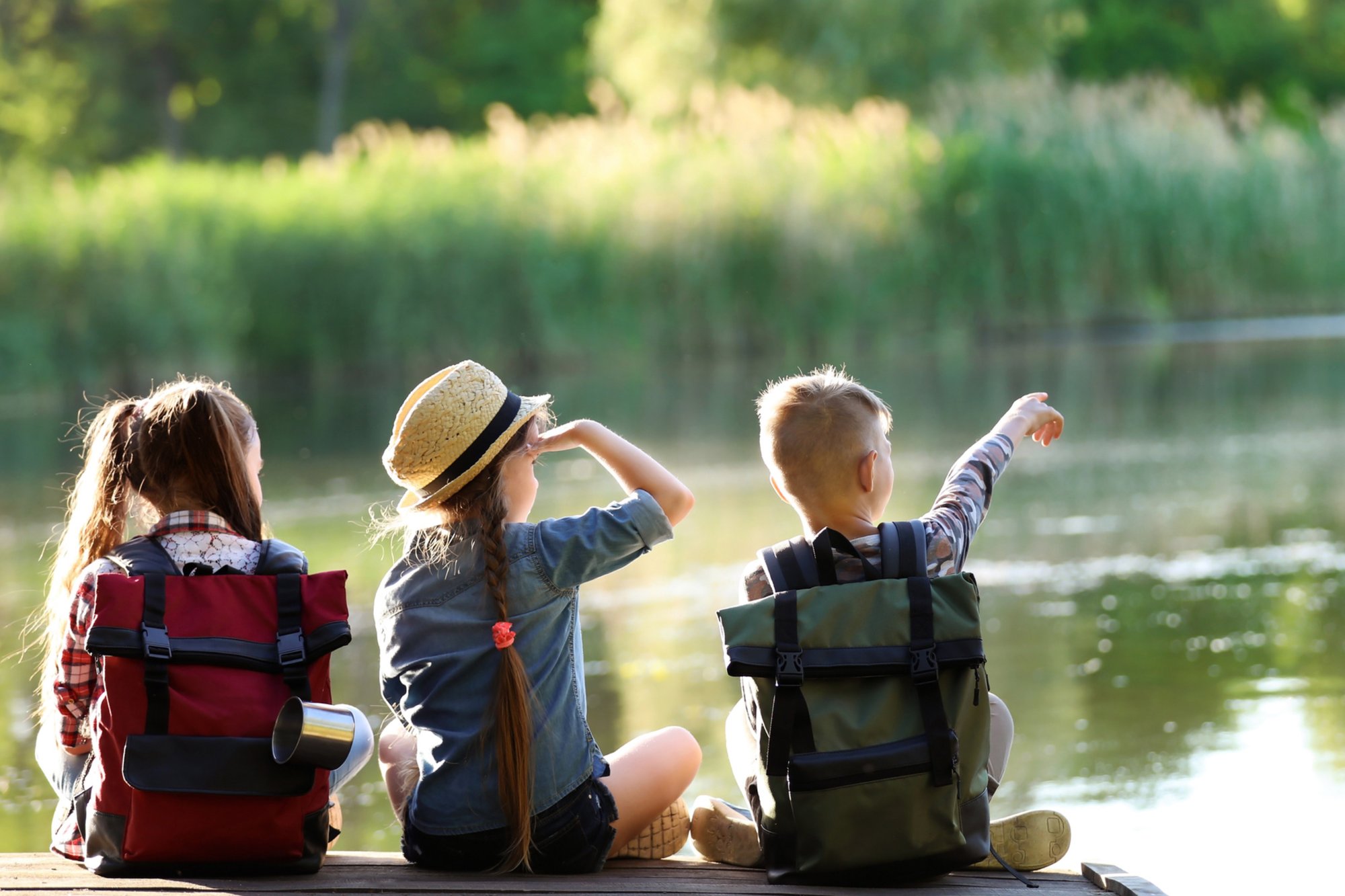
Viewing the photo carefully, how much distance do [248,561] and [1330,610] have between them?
129 inches

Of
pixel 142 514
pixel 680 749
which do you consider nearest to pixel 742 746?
pixel 680 749

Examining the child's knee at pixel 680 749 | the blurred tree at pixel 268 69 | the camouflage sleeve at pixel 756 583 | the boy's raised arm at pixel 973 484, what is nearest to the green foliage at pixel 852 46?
the blurred tree at pixel 268 69

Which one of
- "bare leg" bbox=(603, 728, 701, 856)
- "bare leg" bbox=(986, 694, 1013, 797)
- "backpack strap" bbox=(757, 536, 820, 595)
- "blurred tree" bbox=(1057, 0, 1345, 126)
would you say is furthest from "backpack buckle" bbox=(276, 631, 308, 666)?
"blurred tree" bbox=(1057, 0, 1345, 126)

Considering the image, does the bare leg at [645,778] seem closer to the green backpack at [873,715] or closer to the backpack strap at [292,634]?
the green backpack at [873,715]

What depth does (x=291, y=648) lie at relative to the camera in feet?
6.65

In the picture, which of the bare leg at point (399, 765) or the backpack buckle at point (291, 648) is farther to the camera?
the bare leg at point (399, 765)

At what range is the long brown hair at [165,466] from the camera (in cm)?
217

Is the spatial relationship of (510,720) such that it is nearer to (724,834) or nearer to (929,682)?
(724,834)

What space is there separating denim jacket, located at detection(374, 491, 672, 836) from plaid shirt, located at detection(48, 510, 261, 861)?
0.67 ft

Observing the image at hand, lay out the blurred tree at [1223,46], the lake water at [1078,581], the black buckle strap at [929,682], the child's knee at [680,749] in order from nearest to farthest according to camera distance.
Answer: the black buckle strap at [929,682] < the child's knee at [680,749] < the lake water at [1078,581] < the blurred tree at [1223,46]

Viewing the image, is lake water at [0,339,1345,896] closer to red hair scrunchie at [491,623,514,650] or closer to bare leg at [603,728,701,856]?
bare leg at [603,728,701,856]

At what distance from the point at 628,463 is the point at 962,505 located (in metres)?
0.43

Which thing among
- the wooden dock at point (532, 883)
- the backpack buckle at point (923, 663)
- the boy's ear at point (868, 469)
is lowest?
the wooden dock at point (532, 883)

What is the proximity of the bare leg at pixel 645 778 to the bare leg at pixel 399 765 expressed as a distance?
0.88 feet
